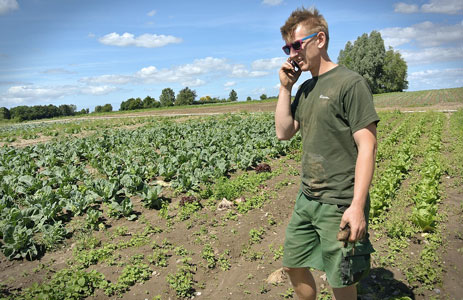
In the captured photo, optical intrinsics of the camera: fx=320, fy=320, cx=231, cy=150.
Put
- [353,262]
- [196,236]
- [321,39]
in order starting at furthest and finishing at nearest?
1. [196,236]
2. [321,39]
3. [353,262]

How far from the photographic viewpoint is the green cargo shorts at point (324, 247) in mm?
2355

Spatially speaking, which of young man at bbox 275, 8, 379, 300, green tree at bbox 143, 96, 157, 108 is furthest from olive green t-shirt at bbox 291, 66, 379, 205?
green tree at bbox 143, 96, 157, 108

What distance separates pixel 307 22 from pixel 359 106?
30.1 inches

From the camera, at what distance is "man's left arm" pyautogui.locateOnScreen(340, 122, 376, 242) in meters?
2.20

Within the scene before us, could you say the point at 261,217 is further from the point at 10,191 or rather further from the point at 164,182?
the point at 10,191

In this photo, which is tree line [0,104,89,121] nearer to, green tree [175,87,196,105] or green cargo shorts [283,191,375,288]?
green tree [175,87,196,105]

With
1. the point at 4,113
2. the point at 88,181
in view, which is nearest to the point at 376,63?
the point at 88,181

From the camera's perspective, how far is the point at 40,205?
614cm

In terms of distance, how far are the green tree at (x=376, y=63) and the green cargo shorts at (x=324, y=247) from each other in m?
77.9

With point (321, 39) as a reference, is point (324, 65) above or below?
below

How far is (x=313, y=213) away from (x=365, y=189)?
1.65 ft

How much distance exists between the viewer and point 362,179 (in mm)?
2201

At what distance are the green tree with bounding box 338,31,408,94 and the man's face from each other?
77.8m

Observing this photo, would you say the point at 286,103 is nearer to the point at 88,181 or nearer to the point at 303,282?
the point at 303,282
